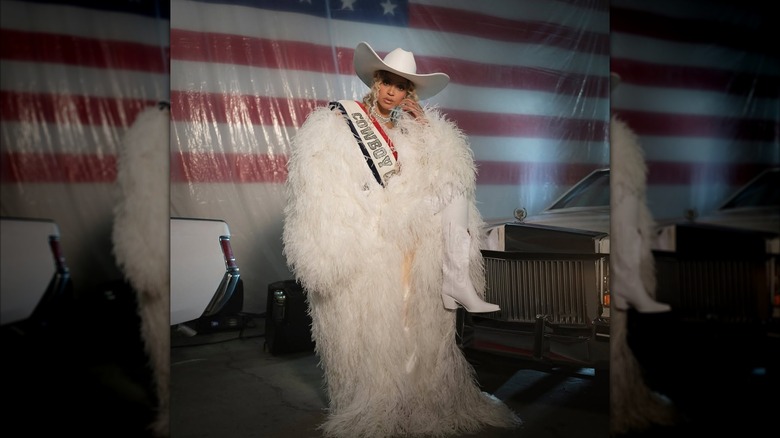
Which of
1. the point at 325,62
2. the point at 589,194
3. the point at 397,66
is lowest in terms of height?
the point at 589,194

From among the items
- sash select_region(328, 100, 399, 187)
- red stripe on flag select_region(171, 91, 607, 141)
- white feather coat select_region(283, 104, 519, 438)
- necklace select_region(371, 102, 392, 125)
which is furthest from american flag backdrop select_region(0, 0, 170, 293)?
red stripe on flag select_region(171, 91, 607, 141)

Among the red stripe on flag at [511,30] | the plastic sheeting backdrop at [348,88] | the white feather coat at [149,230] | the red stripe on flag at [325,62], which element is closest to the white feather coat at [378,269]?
the white feather coat at [149,230]

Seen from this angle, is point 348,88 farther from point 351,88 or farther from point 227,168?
point 227,168

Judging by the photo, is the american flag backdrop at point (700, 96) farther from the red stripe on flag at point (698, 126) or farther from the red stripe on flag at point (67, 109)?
the red stripe on flag at point (67, 109)

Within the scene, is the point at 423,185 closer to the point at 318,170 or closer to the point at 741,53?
the point at 318,170

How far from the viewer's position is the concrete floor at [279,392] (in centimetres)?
260

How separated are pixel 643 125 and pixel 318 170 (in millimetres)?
1343

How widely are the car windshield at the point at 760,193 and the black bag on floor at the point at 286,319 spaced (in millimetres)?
2458

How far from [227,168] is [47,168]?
1924mm

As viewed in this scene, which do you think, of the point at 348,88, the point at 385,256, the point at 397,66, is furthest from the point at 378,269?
the point at 348,88

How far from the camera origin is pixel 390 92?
2.65 metres

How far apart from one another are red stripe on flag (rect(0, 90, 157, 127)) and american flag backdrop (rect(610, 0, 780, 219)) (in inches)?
60.6

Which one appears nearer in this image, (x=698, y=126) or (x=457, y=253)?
(x=698, y=126)

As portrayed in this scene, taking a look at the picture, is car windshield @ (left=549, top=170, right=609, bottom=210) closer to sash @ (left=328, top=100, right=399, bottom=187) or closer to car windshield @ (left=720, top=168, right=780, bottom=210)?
sash @ (left=328, top=100, right=399, bottom=187)
